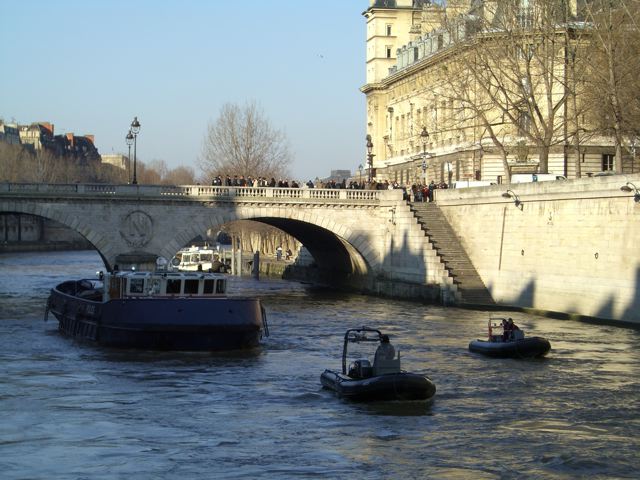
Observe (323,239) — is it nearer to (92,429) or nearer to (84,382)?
(84,382)

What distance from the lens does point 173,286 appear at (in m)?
39.7

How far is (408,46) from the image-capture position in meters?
96.8

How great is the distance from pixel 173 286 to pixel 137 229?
21.9 m

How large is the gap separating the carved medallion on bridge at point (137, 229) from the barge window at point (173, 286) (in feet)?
71.2

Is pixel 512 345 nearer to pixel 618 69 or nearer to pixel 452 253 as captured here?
pixel 452 253

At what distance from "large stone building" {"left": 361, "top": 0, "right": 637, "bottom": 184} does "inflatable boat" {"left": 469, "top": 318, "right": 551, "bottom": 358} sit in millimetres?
23366

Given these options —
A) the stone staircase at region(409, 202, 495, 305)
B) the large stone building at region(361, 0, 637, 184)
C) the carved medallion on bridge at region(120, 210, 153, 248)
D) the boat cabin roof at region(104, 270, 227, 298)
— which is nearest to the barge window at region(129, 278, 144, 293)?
the boat cabin roof at region(104, 270, 227, 298)

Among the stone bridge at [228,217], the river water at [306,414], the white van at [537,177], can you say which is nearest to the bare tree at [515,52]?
the white van at [537,177]

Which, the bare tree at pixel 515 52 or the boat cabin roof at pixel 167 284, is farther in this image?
the bare tree at pixel 515 52

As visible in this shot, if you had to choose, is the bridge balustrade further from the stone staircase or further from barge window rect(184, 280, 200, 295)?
barge window rect(184, 280, 200, 295)

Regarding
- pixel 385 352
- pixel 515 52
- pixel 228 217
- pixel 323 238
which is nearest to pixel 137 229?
pixel 228 217

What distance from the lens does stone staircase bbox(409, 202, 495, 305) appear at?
185 ft

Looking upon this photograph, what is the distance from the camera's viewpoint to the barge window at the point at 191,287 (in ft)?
131

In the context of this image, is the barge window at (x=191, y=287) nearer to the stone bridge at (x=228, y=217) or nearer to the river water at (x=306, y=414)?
the river water at (x=306, y=414)
